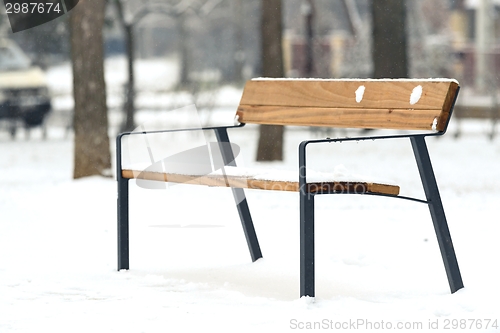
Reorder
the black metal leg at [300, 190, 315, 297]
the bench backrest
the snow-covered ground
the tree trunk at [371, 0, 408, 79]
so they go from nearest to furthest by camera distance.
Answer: the snow-covered ground < the black metal leg at [300, 190, 315, 297] < the bench backrest < the tree trunk at [371, 0, 408, 79]

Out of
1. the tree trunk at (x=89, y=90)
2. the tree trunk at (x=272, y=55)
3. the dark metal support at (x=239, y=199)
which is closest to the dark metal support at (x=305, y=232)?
the dark metal support at (x=239, y=199)

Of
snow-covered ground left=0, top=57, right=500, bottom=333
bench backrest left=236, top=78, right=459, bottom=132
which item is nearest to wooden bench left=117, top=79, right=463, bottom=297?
bench backrest left=236, top=78, right=459, bottom=132

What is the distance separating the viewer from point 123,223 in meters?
5.25

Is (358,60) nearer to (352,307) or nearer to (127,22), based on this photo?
(127,22)

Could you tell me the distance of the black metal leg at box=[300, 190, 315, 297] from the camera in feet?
14.1

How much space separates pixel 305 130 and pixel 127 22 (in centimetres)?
393

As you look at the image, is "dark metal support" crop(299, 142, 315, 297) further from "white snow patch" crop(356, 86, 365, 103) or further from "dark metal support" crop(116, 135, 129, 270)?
"dark metal support" crop(116, 135, 129, 270)

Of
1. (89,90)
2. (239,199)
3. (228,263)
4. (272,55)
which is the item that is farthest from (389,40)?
(239,199)

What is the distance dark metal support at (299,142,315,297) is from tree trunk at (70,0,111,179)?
5398 mm

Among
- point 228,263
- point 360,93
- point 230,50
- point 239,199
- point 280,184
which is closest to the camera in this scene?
point 280,184

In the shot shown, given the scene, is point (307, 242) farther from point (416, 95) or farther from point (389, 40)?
point (389, 40)

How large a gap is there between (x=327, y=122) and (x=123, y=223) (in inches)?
44.8

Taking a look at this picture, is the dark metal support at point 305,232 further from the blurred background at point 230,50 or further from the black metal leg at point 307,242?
the blurred background at point 230,50

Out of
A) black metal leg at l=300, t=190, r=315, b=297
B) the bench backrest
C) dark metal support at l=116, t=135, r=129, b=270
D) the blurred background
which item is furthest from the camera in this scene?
the blurred background
